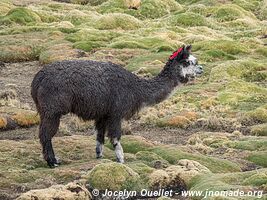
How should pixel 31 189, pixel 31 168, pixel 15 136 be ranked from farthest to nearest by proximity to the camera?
pixel 15 136 → pixel 31 168 → pixel 31 189

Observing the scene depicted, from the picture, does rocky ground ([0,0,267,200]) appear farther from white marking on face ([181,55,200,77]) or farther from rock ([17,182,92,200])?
white marking on face ([181,55,200,77])

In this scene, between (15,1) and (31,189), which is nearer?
(31,189)

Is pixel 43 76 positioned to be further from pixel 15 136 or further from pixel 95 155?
pixel 15 136

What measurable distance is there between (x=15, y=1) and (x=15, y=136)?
158ft

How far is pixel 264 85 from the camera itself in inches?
1324

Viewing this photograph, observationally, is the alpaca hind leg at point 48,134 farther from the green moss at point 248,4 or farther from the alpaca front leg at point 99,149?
the green moss at point 248,4

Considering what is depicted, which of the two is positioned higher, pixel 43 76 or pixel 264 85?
pixel 43 76

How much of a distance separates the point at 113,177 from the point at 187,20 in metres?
44.5

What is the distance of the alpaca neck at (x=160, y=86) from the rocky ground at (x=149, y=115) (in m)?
1.06

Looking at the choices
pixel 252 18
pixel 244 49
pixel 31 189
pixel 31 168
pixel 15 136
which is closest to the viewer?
pixel 31 189

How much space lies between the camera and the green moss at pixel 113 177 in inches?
600

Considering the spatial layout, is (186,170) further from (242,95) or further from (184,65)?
(242,95)

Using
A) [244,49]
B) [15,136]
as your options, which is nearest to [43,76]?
[15,136]

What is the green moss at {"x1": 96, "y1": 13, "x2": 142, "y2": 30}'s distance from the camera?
54.3m
